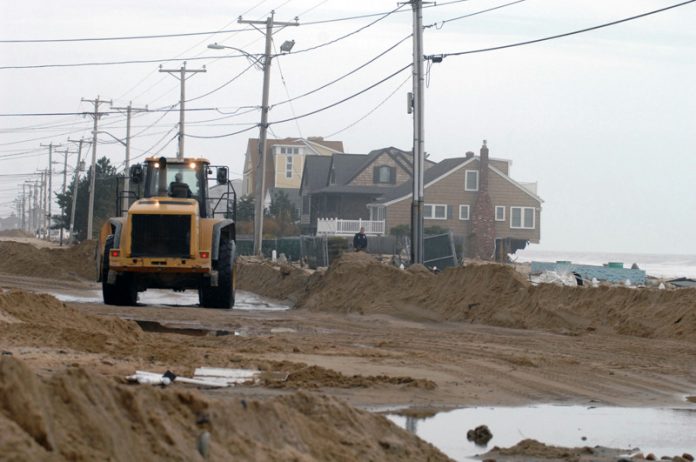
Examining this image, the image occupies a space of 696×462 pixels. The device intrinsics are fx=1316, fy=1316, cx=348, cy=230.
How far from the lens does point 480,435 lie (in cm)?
1098

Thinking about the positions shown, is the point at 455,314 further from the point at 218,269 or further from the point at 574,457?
the point at 574,457

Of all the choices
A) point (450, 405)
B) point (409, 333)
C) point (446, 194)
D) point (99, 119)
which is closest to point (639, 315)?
point (409, 333)

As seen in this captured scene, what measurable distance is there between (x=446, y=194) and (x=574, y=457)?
74188 millimetres

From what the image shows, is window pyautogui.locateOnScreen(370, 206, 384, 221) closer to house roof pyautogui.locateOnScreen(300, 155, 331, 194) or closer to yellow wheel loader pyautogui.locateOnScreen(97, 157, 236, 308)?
house roof pyautogui.locateOnScreen(300, 155, 331, 194)

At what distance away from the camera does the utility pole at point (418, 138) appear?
35.0 meters

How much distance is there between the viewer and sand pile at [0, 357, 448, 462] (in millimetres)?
7180

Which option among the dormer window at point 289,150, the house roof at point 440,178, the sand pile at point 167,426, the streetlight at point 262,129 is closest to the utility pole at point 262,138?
the streetlight at point 262,129

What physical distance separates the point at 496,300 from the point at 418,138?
7731mm

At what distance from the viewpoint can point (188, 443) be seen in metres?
7.87

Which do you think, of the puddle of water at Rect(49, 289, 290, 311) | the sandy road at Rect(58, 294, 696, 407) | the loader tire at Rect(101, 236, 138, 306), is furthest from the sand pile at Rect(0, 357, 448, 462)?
the puddle of water at Rect(49, 289, 290, 311)

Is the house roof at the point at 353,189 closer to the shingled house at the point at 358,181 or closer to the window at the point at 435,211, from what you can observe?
the shingled house at the point at 358,181

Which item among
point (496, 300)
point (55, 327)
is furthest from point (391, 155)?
point (55, 327)

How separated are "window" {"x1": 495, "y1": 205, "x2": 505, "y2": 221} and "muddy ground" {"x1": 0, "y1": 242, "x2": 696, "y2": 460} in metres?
47.2

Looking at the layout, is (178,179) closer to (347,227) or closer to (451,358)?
(451,358)
